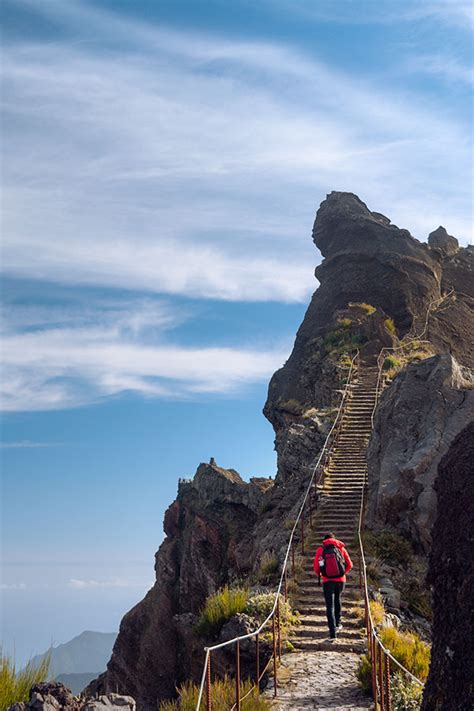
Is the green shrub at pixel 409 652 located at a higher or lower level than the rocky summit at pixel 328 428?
lower

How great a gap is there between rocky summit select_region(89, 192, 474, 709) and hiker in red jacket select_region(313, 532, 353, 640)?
164 centimetres

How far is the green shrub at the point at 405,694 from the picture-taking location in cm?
919

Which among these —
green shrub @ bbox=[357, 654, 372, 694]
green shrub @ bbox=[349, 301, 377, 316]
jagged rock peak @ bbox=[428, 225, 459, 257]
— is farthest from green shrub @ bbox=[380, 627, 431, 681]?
jagged rock peak @ bbox=[428, 225, 459, 257]

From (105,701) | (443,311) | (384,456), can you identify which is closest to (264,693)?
(105,701)

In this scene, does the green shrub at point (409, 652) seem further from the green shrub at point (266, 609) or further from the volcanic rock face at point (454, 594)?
the volcanic rock face at point (454, 594)

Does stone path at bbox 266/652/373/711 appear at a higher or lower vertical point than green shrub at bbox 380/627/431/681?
lower

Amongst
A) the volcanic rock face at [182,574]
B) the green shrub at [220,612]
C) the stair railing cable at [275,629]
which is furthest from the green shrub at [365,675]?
the volcanic rock face at [182,574]

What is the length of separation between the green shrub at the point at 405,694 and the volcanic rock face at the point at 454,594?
A: 2800 mm

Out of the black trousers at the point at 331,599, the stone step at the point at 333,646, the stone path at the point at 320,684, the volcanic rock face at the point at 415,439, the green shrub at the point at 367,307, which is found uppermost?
the green shrub at the point at 367,307

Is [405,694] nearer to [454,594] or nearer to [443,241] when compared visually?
[454,594]

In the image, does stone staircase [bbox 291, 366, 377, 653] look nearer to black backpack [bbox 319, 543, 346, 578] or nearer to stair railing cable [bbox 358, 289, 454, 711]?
stair railing cable [bbox 358, 289, 454, 711]

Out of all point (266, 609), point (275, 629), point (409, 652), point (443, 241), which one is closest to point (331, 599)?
point (275, 629)

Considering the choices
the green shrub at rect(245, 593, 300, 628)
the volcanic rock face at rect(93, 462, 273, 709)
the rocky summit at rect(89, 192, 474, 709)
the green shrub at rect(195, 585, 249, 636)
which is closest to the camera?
the green shrub at rect(245, 593, 300, 628)

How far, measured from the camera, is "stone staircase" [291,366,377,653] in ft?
44.1
